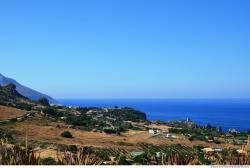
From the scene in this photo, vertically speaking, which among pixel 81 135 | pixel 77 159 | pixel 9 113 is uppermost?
pixel 77 159

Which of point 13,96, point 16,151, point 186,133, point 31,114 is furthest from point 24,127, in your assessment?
point 16,151

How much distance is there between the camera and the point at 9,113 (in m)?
48.4

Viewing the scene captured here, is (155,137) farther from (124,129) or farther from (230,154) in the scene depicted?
(230,154)

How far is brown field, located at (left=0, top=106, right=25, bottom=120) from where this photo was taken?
46181mm

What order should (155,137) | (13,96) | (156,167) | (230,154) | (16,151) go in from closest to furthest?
(156,167), (16,151), (230,154), (155,137), (13,96)

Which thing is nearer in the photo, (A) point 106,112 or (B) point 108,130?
(B) point 108,130

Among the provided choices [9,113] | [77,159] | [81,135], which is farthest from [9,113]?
[77,159]

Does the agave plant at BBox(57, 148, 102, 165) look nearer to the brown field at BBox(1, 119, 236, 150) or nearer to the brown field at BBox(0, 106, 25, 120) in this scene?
the brown field at BBox(1, 119, 236, 150)

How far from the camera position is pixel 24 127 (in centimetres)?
4112

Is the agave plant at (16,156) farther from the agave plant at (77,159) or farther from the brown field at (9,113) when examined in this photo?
the brown field at (9,113)

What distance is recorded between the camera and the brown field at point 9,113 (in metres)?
46.2

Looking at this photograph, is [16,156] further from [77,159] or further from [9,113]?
[9,113]

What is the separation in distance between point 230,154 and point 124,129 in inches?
1829

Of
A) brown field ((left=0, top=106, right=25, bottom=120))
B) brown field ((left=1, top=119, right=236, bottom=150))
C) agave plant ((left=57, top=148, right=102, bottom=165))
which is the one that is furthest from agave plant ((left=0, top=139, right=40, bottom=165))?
brown field ((left=0, top=106, right=25, bottom=120))
